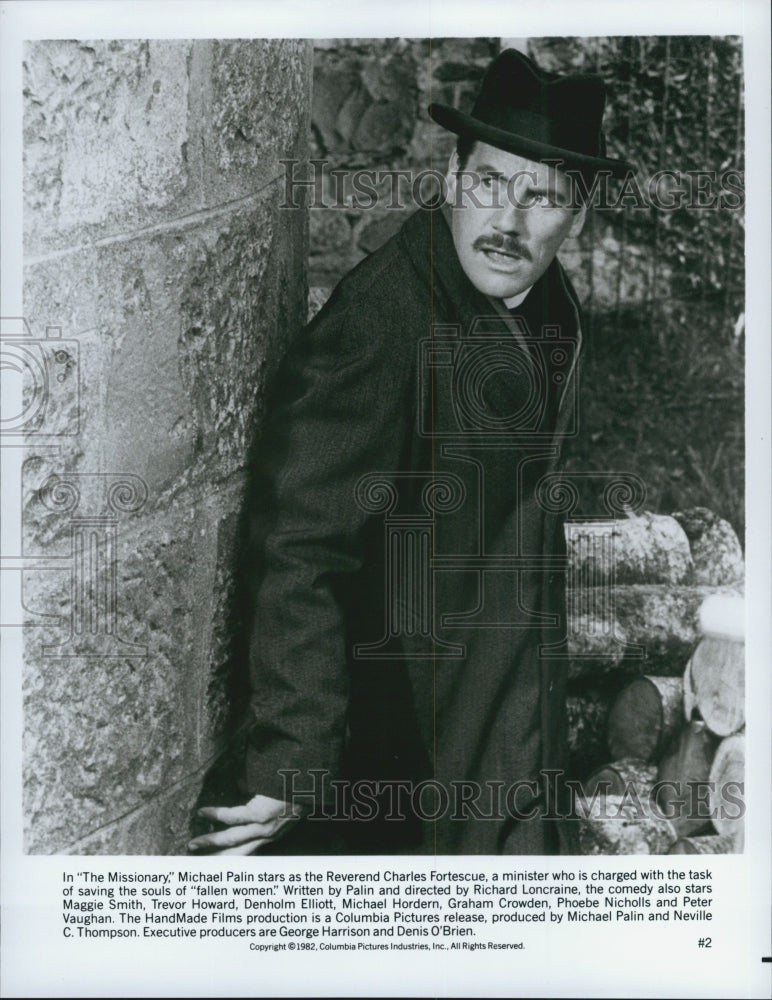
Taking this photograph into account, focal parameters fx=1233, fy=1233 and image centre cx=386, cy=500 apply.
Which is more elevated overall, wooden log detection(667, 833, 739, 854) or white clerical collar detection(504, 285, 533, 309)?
white clerical collar detection(504, 285, 533, 309)

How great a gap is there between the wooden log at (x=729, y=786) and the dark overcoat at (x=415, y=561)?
318 millimetres

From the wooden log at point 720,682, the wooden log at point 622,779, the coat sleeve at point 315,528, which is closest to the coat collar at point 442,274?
the coat sleeve at point 315,528

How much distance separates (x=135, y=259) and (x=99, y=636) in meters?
0.66

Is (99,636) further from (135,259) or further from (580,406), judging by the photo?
(580,406)

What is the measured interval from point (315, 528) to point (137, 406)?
1.24 ft

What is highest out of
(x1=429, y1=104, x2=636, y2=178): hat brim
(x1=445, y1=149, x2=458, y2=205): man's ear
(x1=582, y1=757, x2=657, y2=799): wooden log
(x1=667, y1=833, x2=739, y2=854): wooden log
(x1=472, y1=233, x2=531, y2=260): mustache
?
(x1=429, y1=104, x2=636, y2=178): hat brim

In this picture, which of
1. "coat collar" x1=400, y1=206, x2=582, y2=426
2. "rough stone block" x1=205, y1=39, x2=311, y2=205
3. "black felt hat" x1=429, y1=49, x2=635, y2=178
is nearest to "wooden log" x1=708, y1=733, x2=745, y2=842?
"coat collar" x1=400, y1=206, x2=582, y2=426

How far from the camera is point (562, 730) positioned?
2.38 metres

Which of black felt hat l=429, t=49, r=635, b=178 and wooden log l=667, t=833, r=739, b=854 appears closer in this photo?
black felt hat l=429, t=49, r=635, b=178

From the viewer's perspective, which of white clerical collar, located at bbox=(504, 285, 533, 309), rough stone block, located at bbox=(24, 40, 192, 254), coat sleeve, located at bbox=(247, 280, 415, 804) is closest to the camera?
rough stone block, located at bbox=(24, 40, 192, 254)

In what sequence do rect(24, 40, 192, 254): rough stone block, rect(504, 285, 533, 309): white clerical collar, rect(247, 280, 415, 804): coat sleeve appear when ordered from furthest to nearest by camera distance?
rect(504, 285, 533, 309): white clerical collar < rect(247, 280, 415, 804): coat sleeve < rect(24, 40, 192, 254): rough stone block

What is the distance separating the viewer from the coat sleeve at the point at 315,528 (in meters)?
2.21

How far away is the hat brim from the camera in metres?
2.26

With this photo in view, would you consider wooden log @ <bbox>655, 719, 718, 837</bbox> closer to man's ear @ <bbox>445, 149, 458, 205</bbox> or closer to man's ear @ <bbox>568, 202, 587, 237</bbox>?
man's ear @ <bbox>568, 202, 587, 237</bbox>
